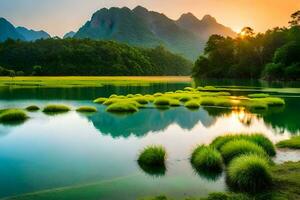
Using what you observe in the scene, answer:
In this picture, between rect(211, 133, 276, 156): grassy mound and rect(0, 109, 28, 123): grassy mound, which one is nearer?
rect(211, 133, 276, 156): grassy mound

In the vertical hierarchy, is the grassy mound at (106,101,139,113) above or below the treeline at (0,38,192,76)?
below

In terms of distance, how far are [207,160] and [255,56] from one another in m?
125

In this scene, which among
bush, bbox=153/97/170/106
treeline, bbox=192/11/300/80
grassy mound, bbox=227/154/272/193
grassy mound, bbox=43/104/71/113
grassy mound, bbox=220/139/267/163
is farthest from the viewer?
treeline, bbox=192/11/300/80

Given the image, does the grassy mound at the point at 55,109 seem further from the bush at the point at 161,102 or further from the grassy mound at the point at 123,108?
the bush at the point at 161,102

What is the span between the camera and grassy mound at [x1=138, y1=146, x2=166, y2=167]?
16.5 meters

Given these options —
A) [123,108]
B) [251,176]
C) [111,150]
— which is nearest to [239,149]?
[251,176]

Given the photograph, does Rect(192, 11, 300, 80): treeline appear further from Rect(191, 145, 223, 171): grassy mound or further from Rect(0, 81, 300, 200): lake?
Rect(191, 145, 223, 171): grassy mound

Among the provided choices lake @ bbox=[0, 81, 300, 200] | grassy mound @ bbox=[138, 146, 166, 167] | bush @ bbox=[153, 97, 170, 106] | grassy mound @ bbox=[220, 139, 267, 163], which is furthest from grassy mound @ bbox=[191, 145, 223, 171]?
bush @ bbox=[153, 97, 170, 106]

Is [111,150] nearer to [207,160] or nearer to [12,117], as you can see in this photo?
[207,160]

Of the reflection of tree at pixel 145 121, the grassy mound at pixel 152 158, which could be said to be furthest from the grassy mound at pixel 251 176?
the reflection of tree at pixel 145 121

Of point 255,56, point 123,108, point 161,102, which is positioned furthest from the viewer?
point 255,56

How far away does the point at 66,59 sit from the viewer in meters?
165

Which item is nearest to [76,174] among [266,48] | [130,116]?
[130,116]

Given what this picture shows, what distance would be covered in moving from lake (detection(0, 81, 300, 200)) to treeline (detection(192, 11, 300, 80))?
2815 inches
